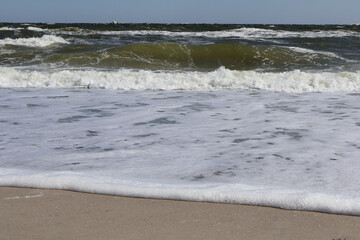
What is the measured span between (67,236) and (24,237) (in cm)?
20

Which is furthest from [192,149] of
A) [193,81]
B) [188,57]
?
[188,57]

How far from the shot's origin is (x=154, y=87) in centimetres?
838

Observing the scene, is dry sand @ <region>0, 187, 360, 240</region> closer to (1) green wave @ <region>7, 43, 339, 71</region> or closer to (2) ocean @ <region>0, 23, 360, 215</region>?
(2) ocean @ <region>0, 23, 360, 215</region>

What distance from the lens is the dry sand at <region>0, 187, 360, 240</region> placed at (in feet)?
7.61

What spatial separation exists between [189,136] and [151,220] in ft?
6.80

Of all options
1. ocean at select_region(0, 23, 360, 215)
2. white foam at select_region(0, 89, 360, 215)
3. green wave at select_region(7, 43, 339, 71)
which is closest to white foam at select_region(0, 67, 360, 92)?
ocean at select_region(0, 23, 360, 215)

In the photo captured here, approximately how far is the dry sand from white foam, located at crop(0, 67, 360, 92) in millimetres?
5632

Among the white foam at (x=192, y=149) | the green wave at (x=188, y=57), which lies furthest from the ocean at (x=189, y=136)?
the green wave at (x=188, y=57)

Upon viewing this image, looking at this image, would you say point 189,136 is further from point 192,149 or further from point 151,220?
point 151,220

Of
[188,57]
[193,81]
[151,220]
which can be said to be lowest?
[188,57]

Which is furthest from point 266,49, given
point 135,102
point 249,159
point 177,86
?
point 249,159

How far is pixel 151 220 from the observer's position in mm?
2496

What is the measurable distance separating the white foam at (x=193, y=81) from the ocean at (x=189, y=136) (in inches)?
0.7

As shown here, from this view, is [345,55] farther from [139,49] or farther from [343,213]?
[343,213]
